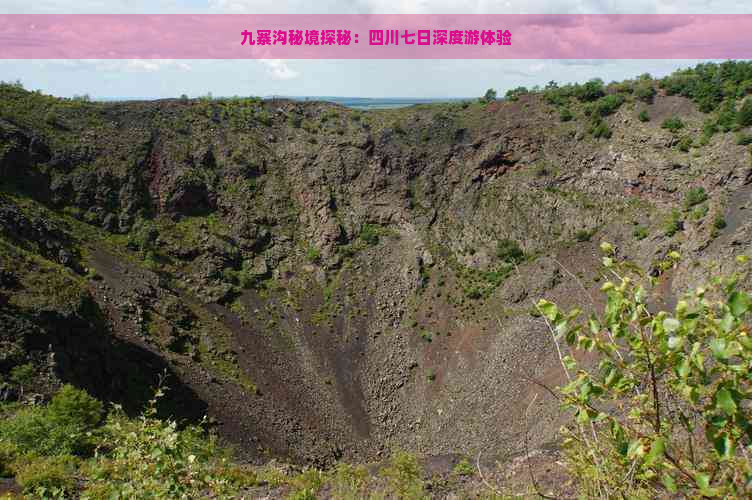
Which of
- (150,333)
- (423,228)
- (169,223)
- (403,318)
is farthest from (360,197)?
(150,333)

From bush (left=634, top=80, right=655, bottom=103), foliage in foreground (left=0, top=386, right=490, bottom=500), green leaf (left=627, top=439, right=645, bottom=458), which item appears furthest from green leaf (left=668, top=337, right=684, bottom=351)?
bush (left=634, top=80, right=655, bottom=103)

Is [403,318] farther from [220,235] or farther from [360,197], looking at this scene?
[220,235]

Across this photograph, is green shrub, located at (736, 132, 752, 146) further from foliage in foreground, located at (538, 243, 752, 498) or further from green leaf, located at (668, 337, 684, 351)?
green leaf, located at (668, 337, 684, 351)

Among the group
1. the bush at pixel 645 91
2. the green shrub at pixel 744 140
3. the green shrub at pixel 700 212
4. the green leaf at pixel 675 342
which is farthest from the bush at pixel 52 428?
the bush at pixel 645 91

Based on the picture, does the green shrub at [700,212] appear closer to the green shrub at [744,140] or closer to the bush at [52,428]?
the green shrub at [744,140]

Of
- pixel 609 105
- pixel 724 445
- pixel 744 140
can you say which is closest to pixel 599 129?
pixel 609 105

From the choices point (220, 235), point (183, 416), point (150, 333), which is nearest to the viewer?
point (183, 416)
